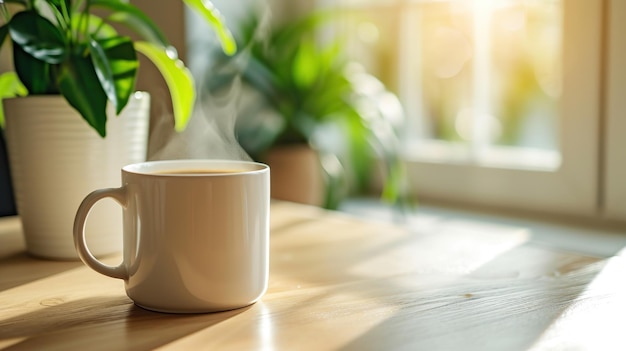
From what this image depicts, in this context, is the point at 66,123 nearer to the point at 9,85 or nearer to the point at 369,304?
the point at 9,85

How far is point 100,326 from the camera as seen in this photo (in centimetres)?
50

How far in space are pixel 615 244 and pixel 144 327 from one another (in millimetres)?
731

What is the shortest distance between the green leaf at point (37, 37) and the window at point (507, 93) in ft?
2.41

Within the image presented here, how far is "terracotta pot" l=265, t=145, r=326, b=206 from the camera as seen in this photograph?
51.0 inches

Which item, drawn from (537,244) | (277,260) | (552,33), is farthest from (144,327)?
(552,33)

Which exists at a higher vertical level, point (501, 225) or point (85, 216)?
point (85, 216)

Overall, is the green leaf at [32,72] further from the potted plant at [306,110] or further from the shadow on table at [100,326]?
the potted plant at [306,110]

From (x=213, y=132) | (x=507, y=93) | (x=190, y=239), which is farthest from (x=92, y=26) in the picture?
(x=507, y=93)

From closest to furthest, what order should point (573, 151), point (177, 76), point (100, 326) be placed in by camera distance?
point (100, 326)
point (177, 76)
point (573, 151)

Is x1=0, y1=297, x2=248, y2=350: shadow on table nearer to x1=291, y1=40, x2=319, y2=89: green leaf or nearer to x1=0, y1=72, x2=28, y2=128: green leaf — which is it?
x1=0, y1=72, x2=28, y2=128: green leaf

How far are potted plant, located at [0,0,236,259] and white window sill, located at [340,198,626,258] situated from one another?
14.7 inches

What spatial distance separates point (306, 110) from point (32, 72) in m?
0.74

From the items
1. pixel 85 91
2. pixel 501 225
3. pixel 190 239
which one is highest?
pixel 85 91

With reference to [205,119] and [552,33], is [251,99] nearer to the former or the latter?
[205,119]
